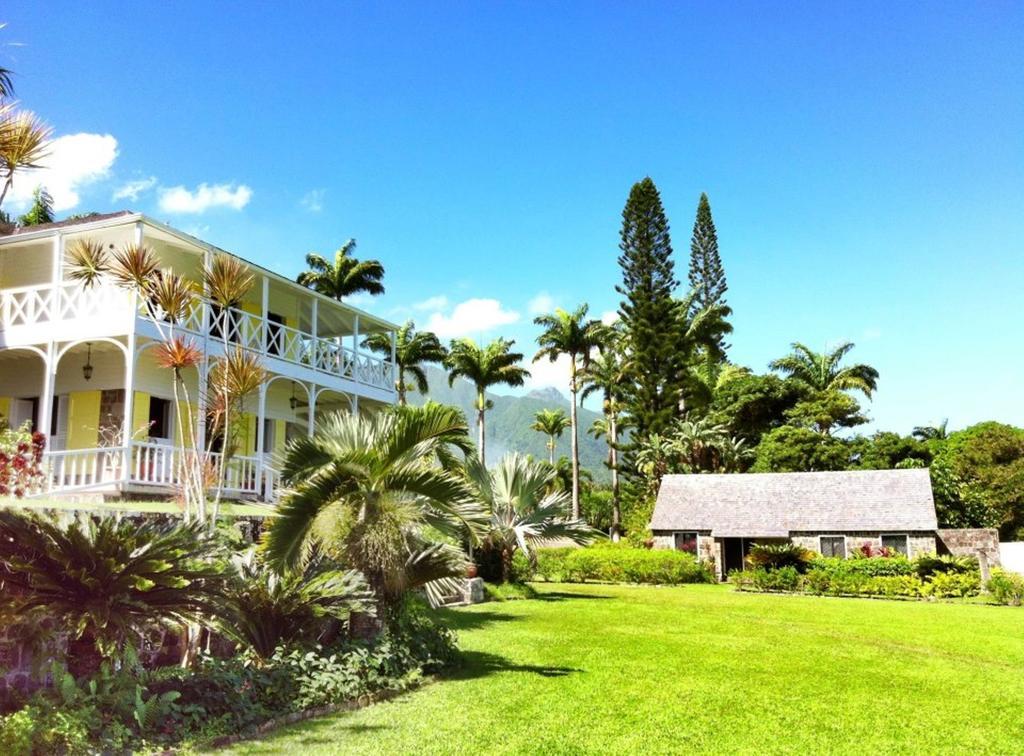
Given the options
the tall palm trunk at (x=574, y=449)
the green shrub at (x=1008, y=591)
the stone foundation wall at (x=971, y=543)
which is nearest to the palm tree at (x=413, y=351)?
the tall palm trunk at (x=574, y=449)

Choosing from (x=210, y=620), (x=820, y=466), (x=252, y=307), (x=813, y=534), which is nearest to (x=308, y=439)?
(x=210, y=620)

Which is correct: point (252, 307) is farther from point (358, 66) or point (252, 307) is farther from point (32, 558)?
point (32, 558)

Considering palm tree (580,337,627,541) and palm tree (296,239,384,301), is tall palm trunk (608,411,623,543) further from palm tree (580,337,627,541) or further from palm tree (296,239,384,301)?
palm tree (296,239,384,301)

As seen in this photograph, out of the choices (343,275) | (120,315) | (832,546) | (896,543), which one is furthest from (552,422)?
(120,315)

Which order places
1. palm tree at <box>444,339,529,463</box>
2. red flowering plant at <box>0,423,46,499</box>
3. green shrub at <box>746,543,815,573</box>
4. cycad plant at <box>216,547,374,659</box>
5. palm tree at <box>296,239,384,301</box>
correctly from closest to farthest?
cycad plant at <box>216,547,374,659</box>
red flowering plant at <box>0,423,46,499</box>
green shrub at <box>746,543,815,573</box>
palm tree at <box>296,239,384,301</box>
palm tree at <box>444,339,529,463</box>

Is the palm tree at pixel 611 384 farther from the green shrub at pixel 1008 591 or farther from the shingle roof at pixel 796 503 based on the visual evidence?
the green shrub at pixel 1008 591

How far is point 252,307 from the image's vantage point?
22.3 m

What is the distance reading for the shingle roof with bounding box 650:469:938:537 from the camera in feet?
93.6

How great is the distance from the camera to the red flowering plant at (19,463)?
1093cm

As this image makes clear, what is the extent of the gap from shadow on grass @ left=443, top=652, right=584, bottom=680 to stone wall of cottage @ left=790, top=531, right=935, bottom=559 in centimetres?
2182

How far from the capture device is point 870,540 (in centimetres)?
2834

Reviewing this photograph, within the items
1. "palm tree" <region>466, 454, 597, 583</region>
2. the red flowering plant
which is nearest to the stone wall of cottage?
"palm tree" <region>466, 454, 597, 583</region>

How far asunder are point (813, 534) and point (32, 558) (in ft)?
93.1

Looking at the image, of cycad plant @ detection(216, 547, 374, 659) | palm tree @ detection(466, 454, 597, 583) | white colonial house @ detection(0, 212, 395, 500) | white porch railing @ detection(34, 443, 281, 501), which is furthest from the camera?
palm tree @ detection(466, 454, 597, 583)
